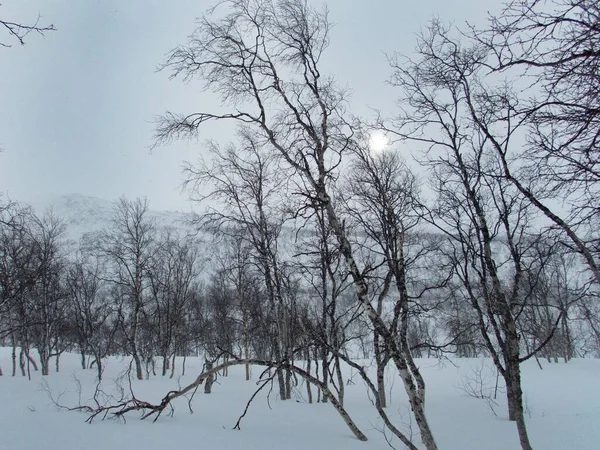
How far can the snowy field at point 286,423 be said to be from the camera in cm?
762

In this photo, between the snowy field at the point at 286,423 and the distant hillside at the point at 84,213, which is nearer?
the snowy field at the point at 286,423

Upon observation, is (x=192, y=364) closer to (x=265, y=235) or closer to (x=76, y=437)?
(x=265, y=235)

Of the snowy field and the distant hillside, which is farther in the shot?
the distant hillside

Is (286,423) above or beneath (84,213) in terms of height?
beneath

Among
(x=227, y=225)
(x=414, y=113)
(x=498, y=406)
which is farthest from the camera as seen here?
(x=498, y=406)

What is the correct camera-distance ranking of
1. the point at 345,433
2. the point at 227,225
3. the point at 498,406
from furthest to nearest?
the point at 498,406 < the point at 227,225 < the point at 345,433

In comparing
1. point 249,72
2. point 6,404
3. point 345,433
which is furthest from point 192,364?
point 249,72

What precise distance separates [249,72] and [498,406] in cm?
1651

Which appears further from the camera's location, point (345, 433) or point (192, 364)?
point (192, 364)

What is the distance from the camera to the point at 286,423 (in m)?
10.5

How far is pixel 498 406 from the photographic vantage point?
1478cm

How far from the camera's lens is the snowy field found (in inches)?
300

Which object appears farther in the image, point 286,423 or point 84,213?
point 84,213

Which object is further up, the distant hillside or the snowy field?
the distant hillside
